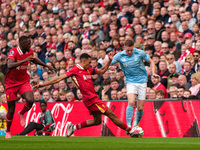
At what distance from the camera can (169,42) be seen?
1563cm

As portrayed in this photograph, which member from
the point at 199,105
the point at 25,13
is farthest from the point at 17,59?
the point at 25,13

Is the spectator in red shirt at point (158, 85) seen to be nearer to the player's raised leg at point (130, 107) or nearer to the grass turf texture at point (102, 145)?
the player's raised leg at point (130, 107)

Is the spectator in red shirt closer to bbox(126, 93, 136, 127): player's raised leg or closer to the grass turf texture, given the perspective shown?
bbox(126, 93, 136, 127): player's raised leg

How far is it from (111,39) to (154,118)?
6.09 meters

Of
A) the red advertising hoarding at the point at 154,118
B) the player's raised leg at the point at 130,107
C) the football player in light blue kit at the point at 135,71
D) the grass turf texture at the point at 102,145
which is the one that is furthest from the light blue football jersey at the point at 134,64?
the grass turf texture at the point at 102,145

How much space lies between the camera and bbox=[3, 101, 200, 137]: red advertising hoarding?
40.4 feet

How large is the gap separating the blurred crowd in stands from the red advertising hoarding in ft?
1.62

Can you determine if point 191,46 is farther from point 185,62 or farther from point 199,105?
point 199,105

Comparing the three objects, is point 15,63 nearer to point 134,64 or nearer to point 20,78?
point 20,78

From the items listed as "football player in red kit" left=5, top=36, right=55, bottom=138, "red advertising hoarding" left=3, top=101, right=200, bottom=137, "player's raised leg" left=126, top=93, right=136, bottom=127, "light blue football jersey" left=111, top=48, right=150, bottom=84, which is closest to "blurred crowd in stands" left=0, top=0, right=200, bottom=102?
"red advertising hoarding" left=3, top=101, right=200, bottom=137

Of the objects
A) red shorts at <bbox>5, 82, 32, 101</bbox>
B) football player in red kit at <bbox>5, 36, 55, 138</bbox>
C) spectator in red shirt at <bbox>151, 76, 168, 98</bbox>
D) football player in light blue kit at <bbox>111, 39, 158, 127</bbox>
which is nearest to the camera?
football player in red kit at <bbox>5, 36, 55, 138</bbox>

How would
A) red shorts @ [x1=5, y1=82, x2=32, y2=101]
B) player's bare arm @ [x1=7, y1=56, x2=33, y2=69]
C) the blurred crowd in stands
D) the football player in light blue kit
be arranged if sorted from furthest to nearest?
the blurred crowd in stands, the football player in light blue kit, red shorts @ [x1=5, y1=82, x2=32, y2=101], player's bare arm @ [x1=7, y1=56, x2=33, y2=69]

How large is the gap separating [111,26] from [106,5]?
2239 millimetres

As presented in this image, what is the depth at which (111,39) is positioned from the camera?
60.2 ft
